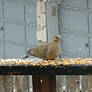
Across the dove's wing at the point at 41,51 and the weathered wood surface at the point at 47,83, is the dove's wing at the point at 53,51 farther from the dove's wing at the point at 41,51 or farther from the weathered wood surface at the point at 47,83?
the weathered wood surface at the point at 47,83

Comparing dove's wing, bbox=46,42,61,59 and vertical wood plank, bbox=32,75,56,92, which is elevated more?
dove's wing, bbox=46,42,61,59

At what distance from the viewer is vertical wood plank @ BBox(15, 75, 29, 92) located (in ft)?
8.28

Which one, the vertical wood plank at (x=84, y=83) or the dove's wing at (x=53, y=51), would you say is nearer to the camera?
the vertical wood plank at (x=84, y=83)

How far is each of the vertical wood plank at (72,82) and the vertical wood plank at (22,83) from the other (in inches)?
10.8

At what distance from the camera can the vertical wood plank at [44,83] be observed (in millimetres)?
2494

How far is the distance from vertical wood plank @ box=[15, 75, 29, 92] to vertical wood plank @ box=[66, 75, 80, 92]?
28cm

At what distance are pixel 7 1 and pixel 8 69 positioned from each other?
31.3 feet

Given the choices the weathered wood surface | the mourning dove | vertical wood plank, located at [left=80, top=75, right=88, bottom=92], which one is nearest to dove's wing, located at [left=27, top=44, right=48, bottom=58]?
the mourning dove

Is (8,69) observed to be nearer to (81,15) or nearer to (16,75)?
(16,75)

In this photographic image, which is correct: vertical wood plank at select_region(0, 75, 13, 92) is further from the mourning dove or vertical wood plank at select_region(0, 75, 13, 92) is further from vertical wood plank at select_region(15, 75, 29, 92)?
the mourning dove

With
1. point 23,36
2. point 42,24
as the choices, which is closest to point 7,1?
point 23,36

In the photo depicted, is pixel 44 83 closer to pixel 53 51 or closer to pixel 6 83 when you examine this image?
pixel 6 83

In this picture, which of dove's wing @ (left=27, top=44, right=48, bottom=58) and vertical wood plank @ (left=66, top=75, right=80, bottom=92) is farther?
dove's wing @ (left=27, top=44, right=48, bottom=58)

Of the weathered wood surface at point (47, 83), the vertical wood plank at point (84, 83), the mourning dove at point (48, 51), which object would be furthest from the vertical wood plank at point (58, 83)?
the mourning dove at point (48, 51)
